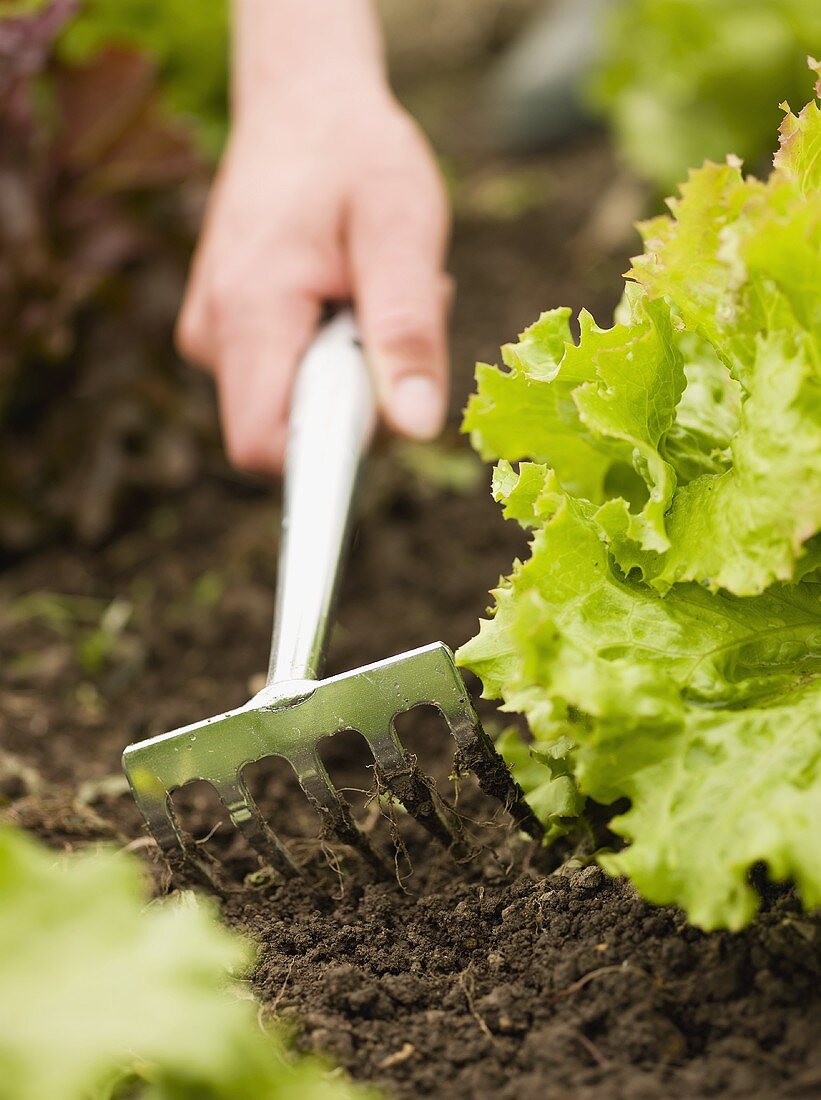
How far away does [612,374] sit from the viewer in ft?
5.77

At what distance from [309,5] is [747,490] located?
2.39 m

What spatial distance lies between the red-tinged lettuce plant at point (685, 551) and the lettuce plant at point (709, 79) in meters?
3.07

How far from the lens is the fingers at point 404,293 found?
2.64 meters

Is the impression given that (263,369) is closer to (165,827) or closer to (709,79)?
(165,827)

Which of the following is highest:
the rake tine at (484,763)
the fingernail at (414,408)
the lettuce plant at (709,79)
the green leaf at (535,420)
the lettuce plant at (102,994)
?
the lettuce plant at (709,79)

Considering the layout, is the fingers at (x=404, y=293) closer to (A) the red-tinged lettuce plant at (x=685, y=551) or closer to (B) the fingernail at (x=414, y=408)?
(B) the fingernail at (x=414, y=408)

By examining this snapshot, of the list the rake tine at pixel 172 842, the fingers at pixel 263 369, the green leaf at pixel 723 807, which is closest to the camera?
the green leaf at pixel 723 807

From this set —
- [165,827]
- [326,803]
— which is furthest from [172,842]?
[326,803]

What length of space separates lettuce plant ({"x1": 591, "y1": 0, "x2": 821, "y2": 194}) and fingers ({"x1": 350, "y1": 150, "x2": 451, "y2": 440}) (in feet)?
6.99

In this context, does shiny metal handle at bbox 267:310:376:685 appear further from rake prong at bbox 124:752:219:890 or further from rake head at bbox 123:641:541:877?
rake prong at bbox 124:752:219:890

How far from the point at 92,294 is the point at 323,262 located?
A: 114 centimetres

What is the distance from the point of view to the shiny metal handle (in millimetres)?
2020

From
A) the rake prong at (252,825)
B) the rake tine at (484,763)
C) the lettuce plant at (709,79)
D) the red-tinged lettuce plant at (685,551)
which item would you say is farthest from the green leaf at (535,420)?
the lettuce plant at (709,79)

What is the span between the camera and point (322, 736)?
6.13ft
